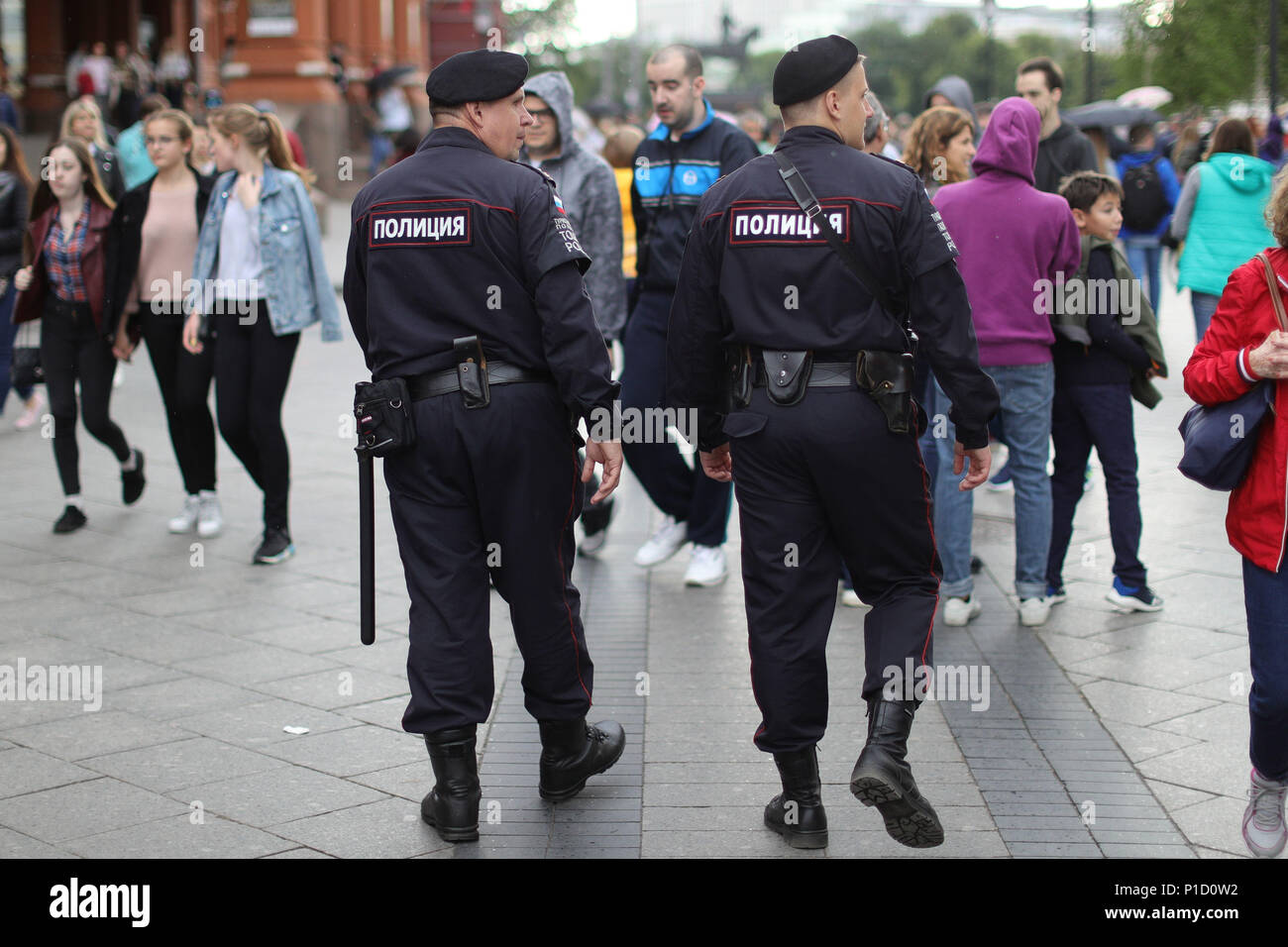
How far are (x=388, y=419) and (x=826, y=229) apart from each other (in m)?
1.22

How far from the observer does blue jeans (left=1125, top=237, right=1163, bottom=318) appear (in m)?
13.7

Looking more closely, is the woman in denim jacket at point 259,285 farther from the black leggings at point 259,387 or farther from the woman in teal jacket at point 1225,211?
the woman in teal jacket at point 1225,211

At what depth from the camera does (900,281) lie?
4.10 metres

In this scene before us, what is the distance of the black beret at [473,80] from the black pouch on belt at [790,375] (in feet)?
3.39

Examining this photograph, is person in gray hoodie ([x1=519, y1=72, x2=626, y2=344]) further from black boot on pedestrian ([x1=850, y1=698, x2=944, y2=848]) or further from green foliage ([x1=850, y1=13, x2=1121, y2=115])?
green foliage ([x1=850, y1=13, x2=1121, y2=115])

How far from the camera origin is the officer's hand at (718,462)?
14.8 ft

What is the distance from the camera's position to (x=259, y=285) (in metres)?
7.29

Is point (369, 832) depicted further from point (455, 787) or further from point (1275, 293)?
point (1275, 293)

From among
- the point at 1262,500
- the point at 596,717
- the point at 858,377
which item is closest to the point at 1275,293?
the point at 1262,500

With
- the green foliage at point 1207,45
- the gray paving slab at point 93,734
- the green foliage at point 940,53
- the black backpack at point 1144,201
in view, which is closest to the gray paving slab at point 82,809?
the gray paving slab at point 93,734

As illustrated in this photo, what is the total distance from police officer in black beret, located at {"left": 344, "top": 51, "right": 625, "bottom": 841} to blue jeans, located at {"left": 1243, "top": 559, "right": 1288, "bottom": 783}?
1.66 metres
